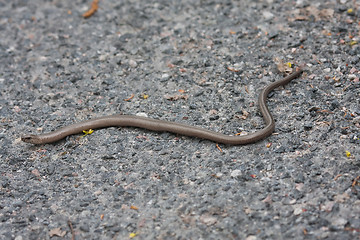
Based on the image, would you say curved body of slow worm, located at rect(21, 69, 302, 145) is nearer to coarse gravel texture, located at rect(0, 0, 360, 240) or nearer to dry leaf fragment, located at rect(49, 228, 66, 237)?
coarse gravel texture, located at rect(0, 0, 360, 240)

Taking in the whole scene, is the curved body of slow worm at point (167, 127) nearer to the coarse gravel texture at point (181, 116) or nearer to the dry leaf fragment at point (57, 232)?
the coarse gravel texture at point (181, 116)

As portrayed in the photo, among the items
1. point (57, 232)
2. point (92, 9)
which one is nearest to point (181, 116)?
point (57, 232)

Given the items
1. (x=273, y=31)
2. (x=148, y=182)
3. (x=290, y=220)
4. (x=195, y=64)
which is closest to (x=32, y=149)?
(x=148, y=182)

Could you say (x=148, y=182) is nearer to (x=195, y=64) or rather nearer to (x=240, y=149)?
(x=240, y=149)

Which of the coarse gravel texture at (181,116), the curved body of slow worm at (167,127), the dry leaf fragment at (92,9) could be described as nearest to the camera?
the coarse gravel texture at (181,116)

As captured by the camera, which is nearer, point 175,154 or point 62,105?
point 175,154

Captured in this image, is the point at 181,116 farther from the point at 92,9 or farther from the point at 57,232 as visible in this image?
the point at 92,9

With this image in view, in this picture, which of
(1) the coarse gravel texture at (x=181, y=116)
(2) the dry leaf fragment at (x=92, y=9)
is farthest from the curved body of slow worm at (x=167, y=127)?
(2) the dry leaf fragment at (x=92, y=9)
